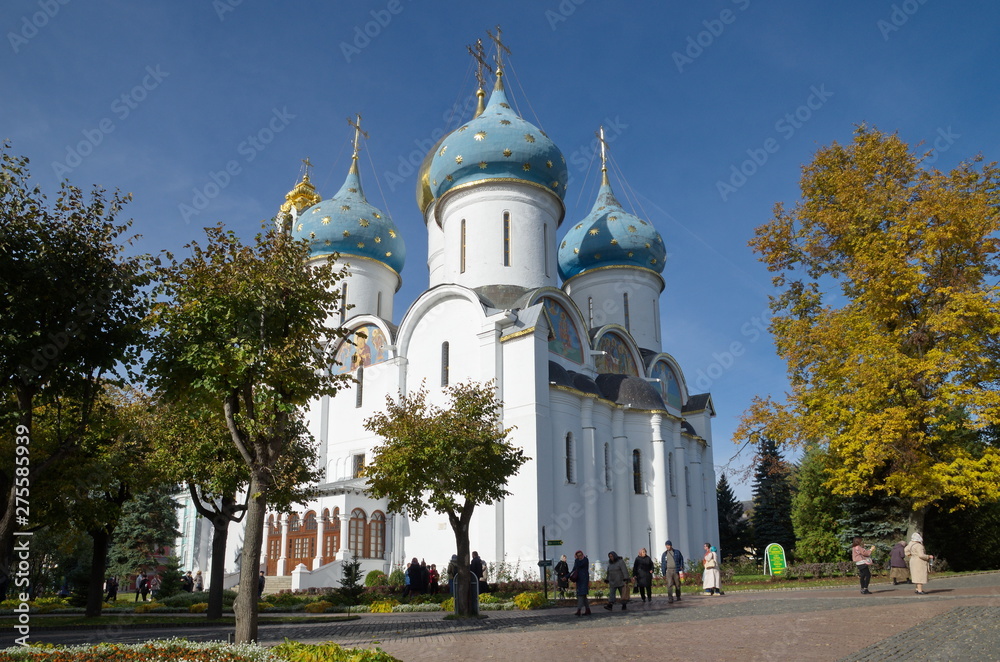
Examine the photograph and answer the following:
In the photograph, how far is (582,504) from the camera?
83.2ft

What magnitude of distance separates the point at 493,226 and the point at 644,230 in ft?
31.8

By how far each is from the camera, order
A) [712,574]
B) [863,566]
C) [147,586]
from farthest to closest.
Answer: [147,586] < [712,574] < [863,566]

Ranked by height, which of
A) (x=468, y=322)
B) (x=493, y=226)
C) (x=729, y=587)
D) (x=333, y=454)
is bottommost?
(x=729, y=587)

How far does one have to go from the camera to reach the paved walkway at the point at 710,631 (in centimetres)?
854

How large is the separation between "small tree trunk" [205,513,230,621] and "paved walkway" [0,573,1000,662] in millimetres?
2284

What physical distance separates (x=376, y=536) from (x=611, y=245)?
A: 1699 centimetres

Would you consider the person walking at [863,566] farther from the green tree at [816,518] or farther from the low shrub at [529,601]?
the green tree at [816,518]

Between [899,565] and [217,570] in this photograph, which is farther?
[217,570]

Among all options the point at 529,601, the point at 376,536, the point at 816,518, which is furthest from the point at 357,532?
the point at 816,518

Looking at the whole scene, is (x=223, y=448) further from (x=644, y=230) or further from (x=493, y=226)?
(x=644, y=230)

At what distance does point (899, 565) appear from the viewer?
17.1 metres

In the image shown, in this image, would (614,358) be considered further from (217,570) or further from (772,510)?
(217,570)

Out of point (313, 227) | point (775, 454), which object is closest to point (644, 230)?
point (775, 454)

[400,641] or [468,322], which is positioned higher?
[468,322]
